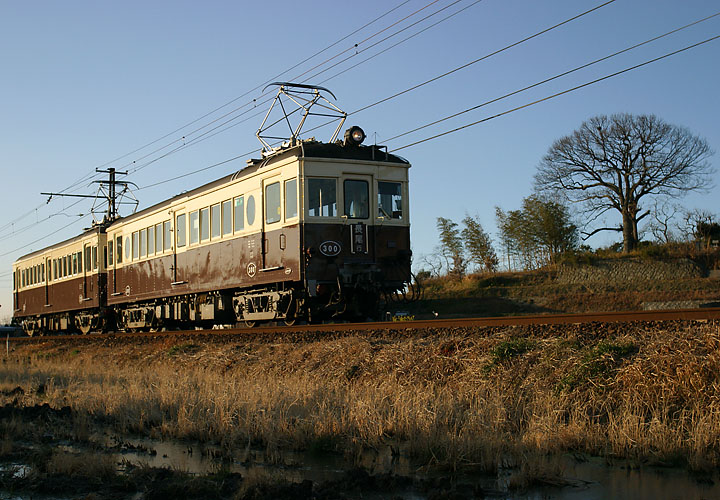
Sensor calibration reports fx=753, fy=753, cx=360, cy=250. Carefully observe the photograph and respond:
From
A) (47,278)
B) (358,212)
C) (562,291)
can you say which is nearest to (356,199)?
(358,212)

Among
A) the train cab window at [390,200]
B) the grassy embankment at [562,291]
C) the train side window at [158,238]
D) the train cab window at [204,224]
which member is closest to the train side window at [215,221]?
the train cab window at [204,224]

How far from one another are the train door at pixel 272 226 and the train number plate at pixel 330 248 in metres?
0.91

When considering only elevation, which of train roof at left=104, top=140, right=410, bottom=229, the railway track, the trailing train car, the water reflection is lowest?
the water reflection

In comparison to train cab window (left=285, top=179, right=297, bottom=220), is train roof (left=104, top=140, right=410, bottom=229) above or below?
above

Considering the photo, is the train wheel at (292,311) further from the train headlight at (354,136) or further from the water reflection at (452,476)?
the water reflection at (452,476)

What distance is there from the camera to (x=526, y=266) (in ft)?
131

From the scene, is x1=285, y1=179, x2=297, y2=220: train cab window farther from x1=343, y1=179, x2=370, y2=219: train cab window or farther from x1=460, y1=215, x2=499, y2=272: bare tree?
x1=460, y1=215, x2=499, y2=272: bare tree

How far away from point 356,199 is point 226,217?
141 inches

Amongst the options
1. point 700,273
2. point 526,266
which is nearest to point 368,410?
point 700,273

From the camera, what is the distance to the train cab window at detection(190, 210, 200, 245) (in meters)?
19.0

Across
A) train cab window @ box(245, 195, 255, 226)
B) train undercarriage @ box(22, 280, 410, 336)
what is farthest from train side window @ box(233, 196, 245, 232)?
train undercarriage @ box(22, 280, 410, 336)

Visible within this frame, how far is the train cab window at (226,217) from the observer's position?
56.4 ft

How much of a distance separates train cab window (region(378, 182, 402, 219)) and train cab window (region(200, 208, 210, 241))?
16.0 feet

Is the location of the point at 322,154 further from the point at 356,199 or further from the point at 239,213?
the point at 239,213
